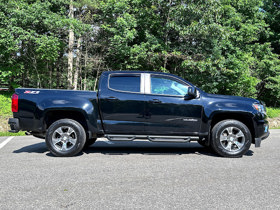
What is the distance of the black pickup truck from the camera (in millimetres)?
6008

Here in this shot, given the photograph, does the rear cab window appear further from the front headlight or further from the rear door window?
the front headlight

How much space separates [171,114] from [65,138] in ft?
8.19

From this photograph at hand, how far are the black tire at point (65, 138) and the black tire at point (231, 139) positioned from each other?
10.0 feet

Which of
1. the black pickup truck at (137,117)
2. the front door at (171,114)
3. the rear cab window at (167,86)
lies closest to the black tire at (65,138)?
the black pickup truck at (137,117)

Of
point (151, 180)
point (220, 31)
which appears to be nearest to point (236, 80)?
point (220, 31)

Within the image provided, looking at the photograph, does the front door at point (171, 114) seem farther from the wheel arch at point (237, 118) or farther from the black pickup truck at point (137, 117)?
the wheel arch at point (237, 118)

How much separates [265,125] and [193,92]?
1.93 m

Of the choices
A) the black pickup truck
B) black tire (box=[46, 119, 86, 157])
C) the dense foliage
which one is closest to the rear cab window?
the black pickup truck

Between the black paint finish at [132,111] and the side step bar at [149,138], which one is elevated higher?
the black paint finish at [132,111]

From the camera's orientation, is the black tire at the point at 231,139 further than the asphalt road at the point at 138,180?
Yes

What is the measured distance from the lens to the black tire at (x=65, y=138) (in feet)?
19.5

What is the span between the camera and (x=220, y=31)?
1603 centimetres

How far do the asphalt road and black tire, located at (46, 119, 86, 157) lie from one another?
0.23m

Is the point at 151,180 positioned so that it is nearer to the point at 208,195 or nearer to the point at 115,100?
the point at 208,195
